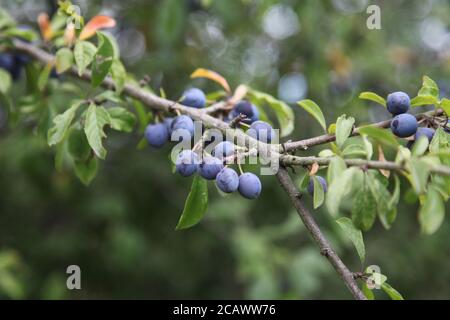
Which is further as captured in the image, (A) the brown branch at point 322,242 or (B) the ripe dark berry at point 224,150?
(B) the ripe dark berry at point 224,150

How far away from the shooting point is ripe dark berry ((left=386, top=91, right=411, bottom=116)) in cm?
137

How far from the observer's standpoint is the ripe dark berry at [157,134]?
1714 mm

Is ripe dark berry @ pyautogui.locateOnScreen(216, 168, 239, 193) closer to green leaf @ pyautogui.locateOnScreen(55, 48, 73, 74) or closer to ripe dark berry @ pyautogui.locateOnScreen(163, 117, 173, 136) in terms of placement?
ripe dark berry @ pyautogui.locateOnScreen(163, 117, 173, 136)

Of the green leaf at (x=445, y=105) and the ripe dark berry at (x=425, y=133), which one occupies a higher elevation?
the green leaf at (x=445, y=105)

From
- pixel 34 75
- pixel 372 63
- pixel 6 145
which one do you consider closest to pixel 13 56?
pixel 34 75

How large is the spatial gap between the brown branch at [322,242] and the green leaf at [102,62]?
0.63 meters

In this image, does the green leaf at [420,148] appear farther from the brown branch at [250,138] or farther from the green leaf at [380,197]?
the brown branch at [250,138]

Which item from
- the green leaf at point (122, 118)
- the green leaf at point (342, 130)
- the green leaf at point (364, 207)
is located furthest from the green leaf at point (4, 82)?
the green leaf at point (364, 207)

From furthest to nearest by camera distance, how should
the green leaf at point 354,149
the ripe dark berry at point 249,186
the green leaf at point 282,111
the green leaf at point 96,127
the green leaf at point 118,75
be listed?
the green leaf at point 282,111, the green leaf at point 118,75, the green leaf at point 96,127, the ripe dark berry at point 249,186, the green leaf at point 354,149

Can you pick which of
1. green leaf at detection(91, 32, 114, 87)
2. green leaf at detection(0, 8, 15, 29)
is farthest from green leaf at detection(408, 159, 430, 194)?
green leaf at detection(0, 8, 15, 29)

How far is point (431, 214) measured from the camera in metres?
1.06

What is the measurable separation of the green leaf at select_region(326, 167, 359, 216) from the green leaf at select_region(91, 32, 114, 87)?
2.64 ft

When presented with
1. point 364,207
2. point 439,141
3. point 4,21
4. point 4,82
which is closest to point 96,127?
point 4,82

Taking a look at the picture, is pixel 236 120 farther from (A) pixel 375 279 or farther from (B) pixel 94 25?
(B) pixel 94 25
